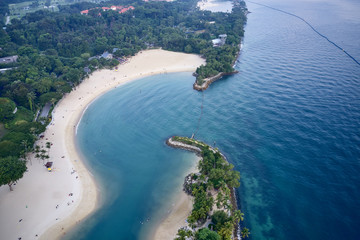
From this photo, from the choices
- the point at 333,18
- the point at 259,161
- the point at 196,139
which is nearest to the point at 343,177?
the point at 259,161

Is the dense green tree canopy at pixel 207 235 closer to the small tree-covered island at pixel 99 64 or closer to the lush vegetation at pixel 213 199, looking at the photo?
the lush vegetation at pixel 213 199

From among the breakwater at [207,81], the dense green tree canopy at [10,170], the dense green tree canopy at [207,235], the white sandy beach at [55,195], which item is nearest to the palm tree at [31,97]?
the white sandy beach at [55,195]

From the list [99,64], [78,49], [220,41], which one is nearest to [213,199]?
[99,64]

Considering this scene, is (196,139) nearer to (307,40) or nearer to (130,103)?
(130,103)

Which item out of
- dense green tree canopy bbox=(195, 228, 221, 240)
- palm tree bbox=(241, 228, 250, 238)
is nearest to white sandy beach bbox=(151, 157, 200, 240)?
dense green tree canopy bbox=(195, 228, 221, 240)

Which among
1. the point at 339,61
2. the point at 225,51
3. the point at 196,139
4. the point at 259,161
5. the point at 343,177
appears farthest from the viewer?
the point at 225,51

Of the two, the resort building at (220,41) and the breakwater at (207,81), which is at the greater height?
the resort building at (220,41)
